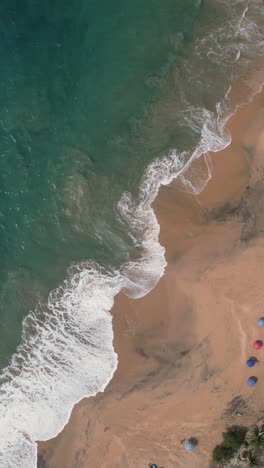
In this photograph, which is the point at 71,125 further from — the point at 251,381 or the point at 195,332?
the point at 251,381

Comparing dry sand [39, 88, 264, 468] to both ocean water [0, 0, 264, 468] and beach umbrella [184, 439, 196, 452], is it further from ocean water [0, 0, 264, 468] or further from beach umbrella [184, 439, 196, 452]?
ocean water [0, 0, 264, 468]

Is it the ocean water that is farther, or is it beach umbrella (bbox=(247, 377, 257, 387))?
the ocean water

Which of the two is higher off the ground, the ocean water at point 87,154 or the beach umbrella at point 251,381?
the ocean water at point 87,154

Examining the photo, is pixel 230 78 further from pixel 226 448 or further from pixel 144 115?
pixel 226 448

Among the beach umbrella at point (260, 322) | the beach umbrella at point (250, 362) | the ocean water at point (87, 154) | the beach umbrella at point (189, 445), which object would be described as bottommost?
the beach umbrella at point (189, 445)

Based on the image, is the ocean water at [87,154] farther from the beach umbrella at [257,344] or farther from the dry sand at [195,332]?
the beach umbrella at [257,344]

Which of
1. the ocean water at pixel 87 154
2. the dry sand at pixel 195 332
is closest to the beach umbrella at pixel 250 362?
the dry sand at pixel 195 332

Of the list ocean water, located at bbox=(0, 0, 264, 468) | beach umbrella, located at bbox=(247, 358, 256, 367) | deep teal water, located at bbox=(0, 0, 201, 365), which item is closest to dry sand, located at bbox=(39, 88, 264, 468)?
beach umbrella, located at bbox=(247, 358, 256, 367)

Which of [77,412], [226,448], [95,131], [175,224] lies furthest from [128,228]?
[226,448]
